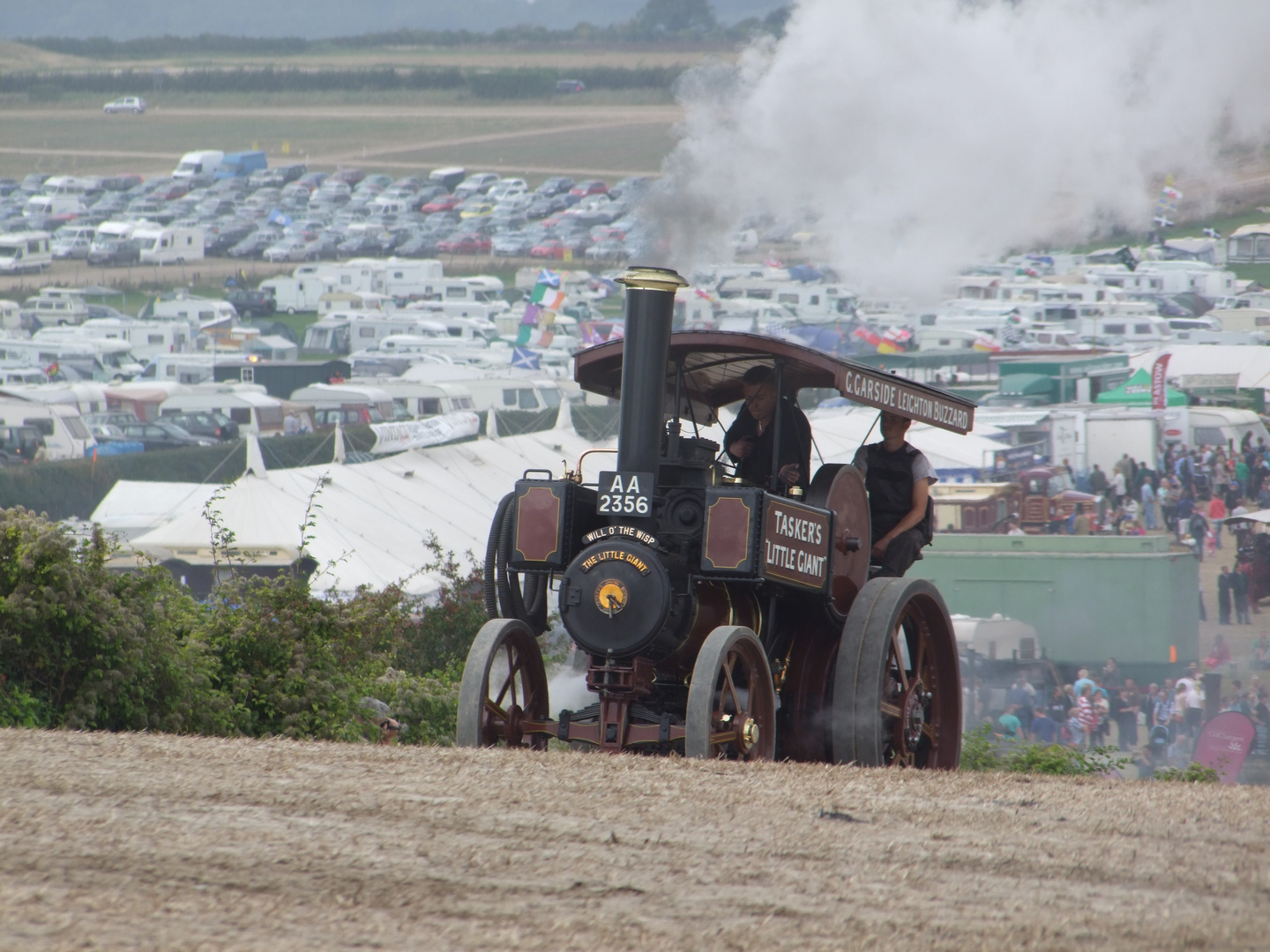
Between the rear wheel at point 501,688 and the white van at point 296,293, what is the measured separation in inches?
2661

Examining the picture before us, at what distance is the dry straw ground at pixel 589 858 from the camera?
3.86 metres

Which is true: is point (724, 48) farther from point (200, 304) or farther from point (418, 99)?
point (200, 304)

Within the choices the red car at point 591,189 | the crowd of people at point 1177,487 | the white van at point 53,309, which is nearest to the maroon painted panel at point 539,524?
the crowd of people at point 1177,487

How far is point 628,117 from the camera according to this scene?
94.1 metres

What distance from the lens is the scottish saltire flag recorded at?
54094 mm

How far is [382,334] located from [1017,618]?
43.8 meters

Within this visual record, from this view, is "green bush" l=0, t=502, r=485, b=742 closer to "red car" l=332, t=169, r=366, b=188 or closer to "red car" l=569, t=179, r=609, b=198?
"red car" l=569, t=179, r=609, b=198

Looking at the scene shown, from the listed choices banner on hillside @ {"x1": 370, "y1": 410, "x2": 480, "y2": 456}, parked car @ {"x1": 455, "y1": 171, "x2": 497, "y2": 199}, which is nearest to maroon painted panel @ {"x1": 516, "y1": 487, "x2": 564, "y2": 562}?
banner on hillside @ {"x1": 370, "y1": 410, "x2": 480, "y2": 456}

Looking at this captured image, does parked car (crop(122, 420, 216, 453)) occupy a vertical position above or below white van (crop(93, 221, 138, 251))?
below

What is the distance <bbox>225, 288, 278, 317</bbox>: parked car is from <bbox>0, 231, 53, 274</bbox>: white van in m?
17.8

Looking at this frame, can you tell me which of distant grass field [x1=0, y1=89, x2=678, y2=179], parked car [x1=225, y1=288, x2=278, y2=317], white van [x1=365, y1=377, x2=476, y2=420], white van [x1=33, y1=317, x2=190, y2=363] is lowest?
white van [x1=365, y1=377, x2=476, y2=420]

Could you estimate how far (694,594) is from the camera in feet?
23.3

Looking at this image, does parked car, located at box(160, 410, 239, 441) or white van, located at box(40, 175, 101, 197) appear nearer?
parked car, located at box(160, 410, 239, 441)

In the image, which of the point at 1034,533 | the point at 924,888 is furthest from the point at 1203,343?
the point at 924,888
